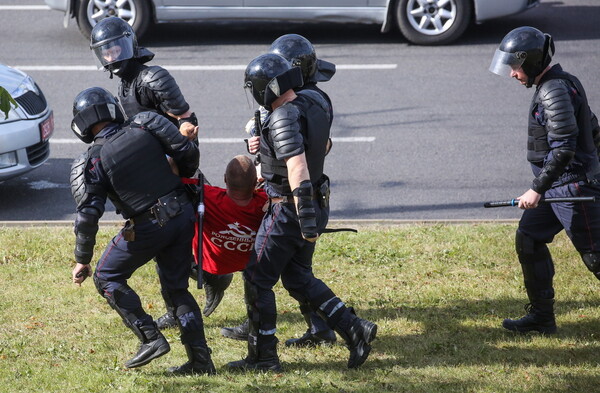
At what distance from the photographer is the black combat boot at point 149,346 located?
18.1 ft

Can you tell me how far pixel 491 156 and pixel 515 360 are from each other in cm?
460

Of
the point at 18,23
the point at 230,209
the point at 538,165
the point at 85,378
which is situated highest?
the point at 538,165

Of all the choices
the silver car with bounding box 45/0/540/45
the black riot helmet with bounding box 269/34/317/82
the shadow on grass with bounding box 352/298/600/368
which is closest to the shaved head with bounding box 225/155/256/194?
the black riot helmet with bounding box 269/34/317/82

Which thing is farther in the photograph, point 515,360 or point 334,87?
point 334,87

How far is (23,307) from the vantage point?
6.75 meters

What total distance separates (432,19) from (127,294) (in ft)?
29.4

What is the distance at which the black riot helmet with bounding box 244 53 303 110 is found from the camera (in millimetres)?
5312

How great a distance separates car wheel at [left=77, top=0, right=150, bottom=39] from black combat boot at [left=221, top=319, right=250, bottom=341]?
8047 millimetres

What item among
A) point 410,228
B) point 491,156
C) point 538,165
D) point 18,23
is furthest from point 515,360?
point 18,23

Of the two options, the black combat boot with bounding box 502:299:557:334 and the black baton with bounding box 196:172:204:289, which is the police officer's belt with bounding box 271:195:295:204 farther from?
the black combat boot with bounding box 502:299:557:334

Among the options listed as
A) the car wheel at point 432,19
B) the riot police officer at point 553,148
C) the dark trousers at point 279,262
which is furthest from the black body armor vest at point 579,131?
the car wheel at point 432,19

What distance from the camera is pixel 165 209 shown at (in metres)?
5.41

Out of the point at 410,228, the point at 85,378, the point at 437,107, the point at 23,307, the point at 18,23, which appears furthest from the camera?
the point at 18,23

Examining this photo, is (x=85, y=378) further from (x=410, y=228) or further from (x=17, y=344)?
(x=410, y=228)
